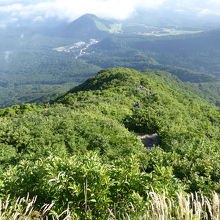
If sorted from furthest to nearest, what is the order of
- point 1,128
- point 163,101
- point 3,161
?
point 163,101
point 1,128
point 3,161

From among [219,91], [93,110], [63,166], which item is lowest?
[219,91]

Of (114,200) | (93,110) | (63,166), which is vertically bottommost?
(93,110)

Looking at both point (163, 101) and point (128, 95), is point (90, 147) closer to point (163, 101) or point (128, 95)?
point (163, 101)

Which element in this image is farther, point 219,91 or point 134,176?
point 219,91

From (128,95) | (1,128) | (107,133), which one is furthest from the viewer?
(128,95)

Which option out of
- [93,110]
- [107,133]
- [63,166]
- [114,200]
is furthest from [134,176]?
[93,110]

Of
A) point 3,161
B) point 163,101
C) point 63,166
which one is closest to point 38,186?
point 63,166

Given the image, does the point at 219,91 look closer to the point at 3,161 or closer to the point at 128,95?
the point at 128,95

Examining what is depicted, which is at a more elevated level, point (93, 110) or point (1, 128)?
point (1, 128)

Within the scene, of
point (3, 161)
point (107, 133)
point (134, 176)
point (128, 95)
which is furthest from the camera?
point (128, 95)
